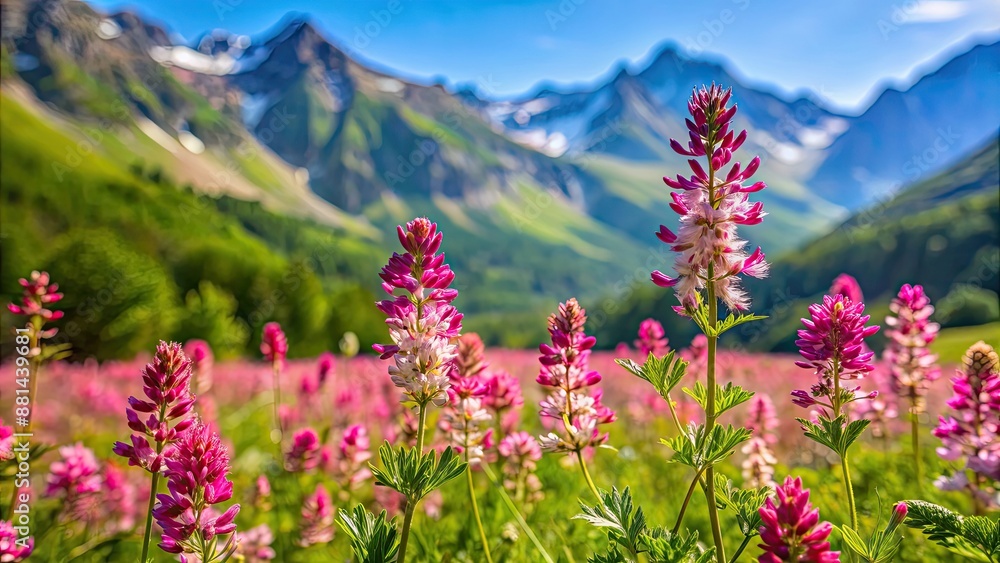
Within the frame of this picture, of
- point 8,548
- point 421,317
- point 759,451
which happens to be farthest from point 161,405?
point 759,451

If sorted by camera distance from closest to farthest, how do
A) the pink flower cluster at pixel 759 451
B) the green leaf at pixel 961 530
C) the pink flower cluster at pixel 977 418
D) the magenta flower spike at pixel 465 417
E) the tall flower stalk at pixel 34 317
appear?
the green leaf at pixel 961 530
the pink flower cluster at pixel 977 418
the magenta flower spike at pixel 465 417
the tall flower stalk at pixel 34 317
the pink flower cluster at pixel 759 451

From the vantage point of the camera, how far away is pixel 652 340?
13.0 ft

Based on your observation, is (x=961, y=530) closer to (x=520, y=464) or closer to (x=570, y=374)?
(x=570, y=374)

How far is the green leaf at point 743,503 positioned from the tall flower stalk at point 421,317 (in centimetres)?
120

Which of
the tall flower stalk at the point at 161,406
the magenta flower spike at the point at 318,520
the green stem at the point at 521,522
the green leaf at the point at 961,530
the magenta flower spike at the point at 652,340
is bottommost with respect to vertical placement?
the magenta flower spike at the point at 318,520

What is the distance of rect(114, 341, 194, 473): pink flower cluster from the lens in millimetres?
2260

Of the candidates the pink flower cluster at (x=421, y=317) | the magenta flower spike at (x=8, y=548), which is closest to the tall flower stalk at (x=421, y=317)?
the pink flower cluster at (x=421, y=317)

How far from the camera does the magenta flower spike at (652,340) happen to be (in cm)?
393

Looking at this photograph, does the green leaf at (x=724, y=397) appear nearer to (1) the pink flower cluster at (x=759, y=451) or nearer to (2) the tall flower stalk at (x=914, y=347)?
(1) the pink flower cluster at (x=759, y=451)

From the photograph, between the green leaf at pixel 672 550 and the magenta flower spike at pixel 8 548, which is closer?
the green leaf at pixel 672 550

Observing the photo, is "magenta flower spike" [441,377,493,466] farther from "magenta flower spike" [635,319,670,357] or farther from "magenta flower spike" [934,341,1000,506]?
"magenta flower spike" [934,341,1000,506]

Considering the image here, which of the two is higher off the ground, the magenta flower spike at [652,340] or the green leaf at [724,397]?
the magenta flower spike at [652,340]

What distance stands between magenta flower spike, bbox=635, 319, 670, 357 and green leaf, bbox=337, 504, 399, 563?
90.3 inches

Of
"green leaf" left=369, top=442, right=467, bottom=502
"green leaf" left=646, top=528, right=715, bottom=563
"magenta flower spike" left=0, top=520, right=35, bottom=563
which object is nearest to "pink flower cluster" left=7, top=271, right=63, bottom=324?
"magenta flower spike" left=0, top=520, right=35, bottom=563
